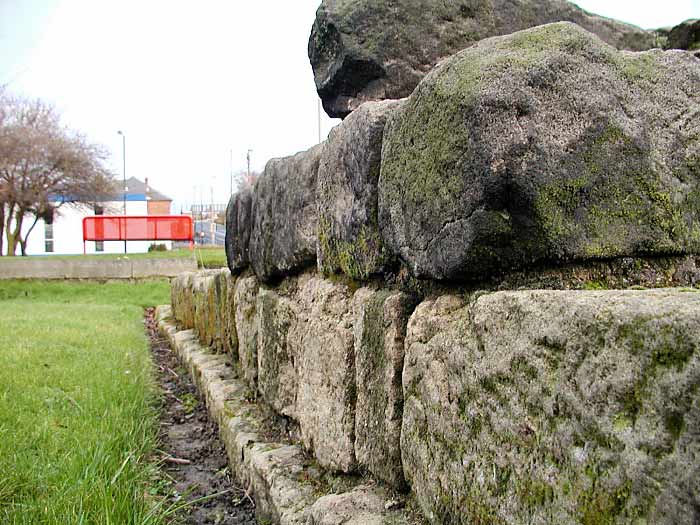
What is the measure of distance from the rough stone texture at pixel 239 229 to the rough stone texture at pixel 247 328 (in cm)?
12

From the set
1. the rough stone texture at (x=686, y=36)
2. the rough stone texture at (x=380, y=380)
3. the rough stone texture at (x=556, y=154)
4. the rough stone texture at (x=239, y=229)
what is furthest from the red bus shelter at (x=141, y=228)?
the rough stone texture at (x=556, y=154)

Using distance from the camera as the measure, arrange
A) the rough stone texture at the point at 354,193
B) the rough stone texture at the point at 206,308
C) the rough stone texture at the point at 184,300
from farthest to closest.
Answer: the rough stone texture at the point at 184,300 → the rough stone texture at the point at 206,308 → the rough stone texture at the point at 354,193

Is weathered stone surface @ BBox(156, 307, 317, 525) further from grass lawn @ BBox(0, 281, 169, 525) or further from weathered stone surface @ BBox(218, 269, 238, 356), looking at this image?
grass lawn @ BBox(0, 281, 169, 525)

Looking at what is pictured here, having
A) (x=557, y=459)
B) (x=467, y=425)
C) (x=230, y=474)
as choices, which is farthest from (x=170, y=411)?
(x=557, y=459)

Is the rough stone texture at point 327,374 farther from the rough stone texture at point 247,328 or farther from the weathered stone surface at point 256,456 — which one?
the rough stone texture at point 247,328

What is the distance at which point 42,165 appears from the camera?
25.0 metres

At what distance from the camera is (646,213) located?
1230 millimetres

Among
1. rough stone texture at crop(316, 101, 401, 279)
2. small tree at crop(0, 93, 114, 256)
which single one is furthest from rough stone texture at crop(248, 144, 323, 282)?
small tree at crop(0, 93, 114, 256)

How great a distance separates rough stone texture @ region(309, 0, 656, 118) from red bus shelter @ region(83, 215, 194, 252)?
16057 mm

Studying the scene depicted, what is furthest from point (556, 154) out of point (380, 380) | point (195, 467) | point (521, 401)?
point (195, 467)

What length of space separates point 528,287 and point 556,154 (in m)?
0.24

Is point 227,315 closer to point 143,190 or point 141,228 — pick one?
point 141,228

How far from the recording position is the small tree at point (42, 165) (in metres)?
24.1

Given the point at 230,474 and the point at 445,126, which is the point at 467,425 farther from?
the point at 230,474
